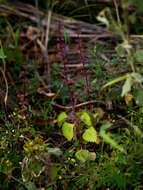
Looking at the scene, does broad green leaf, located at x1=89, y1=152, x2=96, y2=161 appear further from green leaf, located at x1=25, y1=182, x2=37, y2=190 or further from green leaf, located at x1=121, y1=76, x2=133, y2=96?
green leaf, located at x1=121, y1=76, x2=133, y2=96

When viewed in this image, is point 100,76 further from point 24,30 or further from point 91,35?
point 24,30

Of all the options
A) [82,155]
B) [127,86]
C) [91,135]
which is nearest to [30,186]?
[82,155]

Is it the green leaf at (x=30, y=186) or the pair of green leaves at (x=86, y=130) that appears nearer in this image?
the green leaf at (x=30, y=186)

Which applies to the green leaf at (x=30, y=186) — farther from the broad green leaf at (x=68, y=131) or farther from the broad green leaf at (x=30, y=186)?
the broad green leaf at (x=68, y=131)

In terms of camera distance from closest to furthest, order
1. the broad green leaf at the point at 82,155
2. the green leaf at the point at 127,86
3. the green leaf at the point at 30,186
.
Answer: the green leaf at the point at 127,86
the green leaf at the point at 30,186
the broad green leaf at the point at 82,155

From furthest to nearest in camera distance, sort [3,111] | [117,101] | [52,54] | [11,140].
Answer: [52,54] → [117,101] → [3,111] → [11,140]

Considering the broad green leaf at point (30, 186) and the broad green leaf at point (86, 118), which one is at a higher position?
the broad green leaf at point (86, 118)

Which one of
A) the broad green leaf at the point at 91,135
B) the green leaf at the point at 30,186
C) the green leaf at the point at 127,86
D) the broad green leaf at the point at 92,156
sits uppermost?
the green leaf at the point at 127,86

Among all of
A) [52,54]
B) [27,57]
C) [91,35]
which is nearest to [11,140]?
[27,57]

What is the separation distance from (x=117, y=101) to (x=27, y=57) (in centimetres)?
109

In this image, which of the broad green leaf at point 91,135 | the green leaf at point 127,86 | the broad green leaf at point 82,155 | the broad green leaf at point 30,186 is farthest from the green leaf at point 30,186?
the green leaf at point 127,86

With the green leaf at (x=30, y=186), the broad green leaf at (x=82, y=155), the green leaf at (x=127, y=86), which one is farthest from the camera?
the broad green leaf at (x=82, y=155)

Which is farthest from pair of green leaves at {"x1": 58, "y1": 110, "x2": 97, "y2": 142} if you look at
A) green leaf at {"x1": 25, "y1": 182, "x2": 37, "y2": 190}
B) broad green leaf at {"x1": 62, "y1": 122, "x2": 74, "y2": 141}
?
green leaf at {"x1": 25, "y1": 182, "x2": 37, "y2": 190}

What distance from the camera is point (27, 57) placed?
9.41 feet
